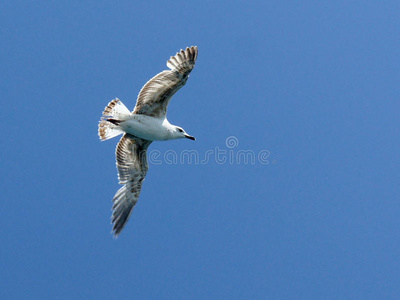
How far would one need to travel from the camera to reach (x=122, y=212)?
11430 millimetres

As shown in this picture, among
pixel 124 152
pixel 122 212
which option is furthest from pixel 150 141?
pixel 122 212

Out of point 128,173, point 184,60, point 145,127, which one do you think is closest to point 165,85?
point 184,60

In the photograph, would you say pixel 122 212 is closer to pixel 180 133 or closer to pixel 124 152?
pixel 124 152

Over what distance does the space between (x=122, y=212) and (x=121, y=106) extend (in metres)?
2.22

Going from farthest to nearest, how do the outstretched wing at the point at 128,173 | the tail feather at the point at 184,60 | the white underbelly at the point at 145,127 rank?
1. the outstretched wing at the point at 128,173
2. the white underbelly at the point at 145,127
3. the tail feather at the point at 184,60

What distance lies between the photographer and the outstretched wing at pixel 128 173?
11414mm

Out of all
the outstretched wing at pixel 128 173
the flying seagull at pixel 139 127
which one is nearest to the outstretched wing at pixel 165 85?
the flying seagull at pixel 139 127

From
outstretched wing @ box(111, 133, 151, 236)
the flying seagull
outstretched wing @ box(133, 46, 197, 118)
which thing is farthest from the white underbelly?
outstretched wing @ box(111, 133, 151, 236)

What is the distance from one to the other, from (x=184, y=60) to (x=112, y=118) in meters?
1.94

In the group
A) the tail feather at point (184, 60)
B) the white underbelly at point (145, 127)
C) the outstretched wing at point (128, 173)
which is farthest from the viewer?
the outstretched wing at point (128, 173)

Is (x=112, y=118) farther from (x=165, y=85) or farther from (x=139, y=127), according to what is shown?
(x=165, y=85)

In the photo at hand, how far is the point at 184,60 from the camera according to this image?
10.0 metres

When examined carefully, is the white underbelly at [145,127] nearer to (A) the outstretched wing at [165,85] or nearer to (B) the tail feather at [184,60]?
(A) the outstretched wing at [165,85]

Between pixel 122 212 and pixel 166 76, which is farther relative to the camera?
pixel 122 212
